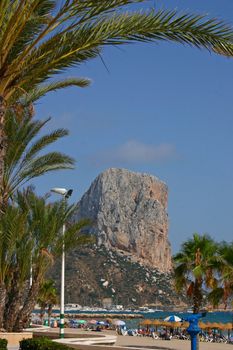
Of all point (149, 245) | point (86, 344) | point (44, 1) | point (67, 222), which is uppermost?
point (149, 245)

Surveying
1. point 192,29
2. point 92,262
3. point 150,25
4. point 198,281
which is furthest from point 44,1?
point 92,262

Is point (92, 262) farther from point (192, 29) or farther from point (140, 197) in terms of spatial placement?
point (192, 29)

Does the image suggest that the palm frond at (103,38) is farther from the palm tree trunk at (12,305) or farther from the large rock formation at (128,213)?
the large rock formation at (128,213)

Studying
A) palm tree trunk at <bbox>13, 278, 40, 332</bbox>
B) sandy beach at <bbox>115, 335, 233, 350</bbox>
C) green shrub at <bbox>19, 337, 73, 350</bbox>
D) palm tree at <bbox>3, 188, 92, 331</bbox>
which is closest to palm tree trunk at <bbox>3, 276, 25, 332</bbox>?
palm tree at <bbox>3, 188, 92, 331</bbox>

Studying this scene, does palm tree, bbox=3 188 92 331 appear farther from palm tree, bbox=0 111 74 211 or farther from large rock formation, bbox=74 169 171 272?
large rock formation, bbox=74 169 171 272

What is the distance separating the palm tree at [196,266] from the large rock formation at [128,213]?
14769 centimetres

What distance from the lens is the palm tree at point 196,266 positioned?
2702 centimetres

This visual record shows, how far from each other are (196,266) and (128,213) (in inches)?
6085

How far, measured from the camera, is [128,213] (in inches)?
7146

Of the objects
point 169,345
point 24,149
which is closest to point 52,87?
point 24,149

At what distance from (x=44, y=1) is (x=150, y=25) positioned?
2061mm

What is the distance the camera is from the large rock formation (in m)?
180

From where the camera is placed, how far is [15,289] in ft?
78.6

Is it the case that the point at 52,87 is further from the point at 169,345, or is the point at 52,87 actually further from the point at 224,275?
the point at 169,345
